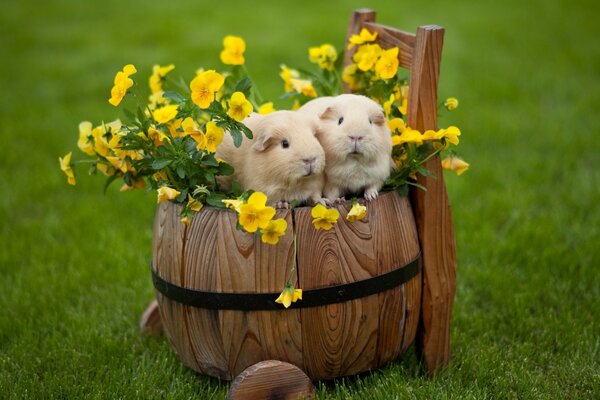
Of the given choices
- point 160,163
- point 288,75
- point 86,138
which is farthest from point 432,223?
point 86,138

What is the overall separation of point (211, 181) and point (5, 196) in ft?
9.17

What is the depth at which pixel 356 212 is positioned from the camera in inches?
97.7

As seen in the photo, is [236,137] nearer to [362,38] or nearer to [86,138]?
[86,138]

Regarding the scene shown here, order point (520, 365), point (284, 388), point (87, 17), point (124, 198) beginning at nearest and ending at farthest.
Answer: point (284, 388)
point (520, 365)
point (124, 198)
point (87, 17)

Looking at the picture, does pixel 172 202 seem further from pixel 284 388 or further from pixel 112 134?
pixel 284 388

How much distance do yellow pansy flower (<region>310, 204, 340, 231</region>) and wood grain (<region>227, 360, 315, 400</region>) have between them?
1.66ft

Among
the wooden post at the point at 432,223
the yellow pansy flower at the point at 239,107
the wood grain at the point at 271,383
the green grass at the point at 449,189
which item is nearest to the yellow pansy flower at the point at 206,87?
the yellow pansy flower at the point at 239,107

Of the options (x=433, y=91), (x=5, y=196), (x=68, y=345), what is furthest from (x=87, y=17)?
(x=433, y=91)

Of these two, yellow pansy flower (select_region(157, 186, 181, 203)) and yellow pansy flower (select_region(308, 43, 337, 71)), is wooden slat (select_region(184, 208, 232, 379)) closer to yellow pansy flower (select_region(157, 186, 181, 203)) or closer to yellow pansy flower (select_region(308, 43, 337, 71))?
yellow pansy flower (select_region(157, 186, 181, 203))

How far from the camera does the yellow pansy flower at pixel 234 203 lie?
2370mm

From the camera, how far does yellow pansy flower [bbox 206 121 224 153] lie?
8.24ft

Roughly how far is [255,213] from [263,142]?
32 centimetres

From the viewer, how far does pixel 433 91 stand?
2754 millimetres

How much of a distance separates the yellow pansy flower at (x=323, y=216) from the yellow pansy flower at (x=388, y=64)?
70 centimetres
